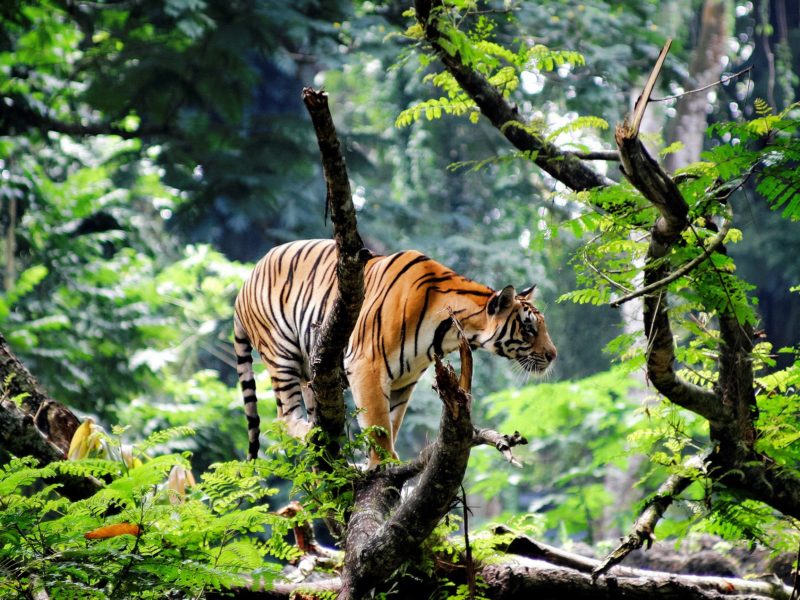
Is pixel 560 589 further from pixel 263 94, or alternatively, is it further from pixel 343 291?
pixel 263 94

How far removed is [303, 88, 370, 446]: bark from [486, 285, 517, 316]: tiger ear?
3.85 feet

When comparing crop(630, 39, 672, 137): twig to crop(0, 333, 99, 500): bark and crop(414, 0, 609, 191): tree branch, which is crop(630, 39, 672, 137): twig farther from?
crop(0, 333, 99, 500): bark

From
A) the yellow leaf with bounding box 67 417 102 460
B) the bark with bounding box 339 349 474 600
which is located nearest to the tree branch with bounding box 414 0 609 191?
the bark with bounding box 339 349 474 600

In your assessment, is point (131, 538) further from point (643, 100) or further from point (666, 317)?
point (643, 100)

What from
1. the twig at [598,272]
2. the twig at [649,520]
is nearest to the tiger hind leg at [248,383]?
the twig at [649,520]

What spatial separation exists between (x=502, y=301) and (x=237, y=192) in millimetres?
10277

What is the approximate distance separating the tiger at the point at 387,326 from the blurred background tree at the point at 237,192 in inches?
Answer: 172

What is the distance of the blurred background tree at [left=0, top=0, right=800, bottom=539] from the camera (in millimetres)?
12148

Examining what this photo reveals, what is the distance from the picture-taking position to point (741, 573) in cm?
729

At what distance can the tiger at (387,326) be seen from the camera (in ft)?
17.3

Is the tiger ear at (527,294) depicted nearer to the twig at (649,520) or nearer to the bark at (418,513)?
the twig at (649,520)

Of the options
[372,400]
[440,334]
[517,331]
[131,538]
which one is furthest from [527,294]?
[131,538]

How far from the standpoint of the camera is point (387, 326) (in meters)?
5.36

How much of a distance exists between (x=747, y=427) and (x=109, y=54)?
40.7ft
